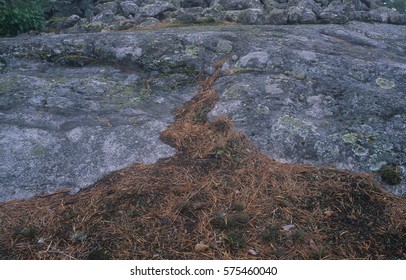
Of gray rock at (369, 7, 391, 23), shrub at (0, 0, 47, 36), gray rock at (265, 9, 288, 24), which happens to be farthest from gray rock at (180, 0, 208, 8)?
gray rock at (369, 7, 391, 23)

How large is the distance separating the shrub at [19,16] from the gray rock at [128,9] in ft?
5.02

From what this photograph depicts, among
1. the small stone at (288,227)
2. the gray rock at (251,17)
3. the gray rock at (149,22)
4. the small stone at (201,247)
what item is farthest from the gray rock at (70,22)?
the small stone at (288,227)

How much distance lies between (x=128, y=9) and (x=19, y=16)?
1.98 meters

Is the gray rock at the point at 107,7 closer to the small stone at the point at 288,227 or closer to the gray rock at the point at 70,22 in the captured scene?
the gray rock at the point at 70,22

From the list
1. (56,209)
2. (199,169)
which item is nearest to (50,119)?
(56,209)

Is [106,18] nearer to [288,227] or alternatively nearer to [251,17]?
[251,17]

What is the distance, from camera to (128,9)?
23.1 feet

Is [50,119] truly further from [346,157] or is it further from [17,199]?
[346,157]

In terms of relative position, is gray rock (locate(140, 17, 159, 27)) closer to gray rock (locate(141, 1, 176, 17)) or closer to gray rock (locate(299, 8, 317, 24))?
gray rock (locate(141, 1, 176, 17))

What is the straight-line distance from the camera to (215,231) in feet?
7.29

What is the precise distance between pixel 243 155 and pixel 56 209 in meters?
1.45

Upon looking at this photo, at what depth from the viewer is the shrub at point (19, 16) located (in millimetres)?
6051

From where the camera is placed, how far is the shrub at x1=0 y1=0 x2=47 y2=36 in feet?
19.9
